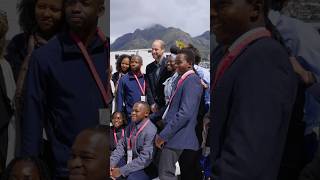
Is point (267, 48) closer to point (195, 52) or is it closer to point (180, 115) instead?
point (195, 52)

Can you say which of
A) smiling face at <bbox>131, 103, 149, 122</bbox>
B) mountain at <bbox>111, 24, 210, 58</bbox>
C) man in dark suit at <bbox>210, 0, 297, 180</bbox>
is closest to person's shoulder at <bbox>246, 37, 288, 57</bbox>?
man in dark suit at <bbox>210, 0, 297, 180</bbox>

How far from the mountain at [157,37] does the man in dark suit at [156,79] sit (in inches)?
1.9

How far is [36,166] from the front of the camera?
262 cm

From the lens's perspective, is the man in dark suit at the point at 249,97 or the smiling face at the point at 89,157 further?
the smiling face at the point at 89,157

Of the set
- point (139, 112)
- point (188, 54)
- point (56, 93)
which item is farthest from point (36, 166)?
point (188, 54)

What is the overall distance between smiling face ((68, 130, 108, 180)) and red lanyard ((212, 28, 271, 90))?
624 millimetres

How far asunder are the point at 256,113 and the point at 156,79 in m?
0.59

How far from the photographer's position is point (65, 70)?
2584 mm

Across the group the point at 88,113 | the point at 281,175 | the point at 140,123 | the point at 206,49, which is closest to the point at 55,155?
the point at 88,113

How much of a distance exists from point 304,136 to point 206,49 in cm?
55

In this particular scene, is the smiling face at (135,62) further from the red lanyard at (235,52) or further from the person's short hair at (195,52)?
the red lanyard at (235,52)

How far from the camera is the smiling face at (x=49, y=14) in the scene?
8.54 ft

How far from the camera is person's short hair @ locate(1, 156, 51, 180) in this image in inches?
103

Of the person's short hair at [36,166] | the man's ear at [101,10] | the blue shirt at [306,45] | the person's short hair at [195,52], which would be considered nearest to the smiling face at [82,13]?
the man's ear at [101,10]
